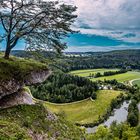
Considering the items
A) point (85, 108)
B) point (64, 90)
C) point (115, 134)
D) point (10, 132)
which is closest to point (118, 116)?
point (85, 108)

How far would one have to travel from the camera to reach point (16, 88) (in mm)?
26078

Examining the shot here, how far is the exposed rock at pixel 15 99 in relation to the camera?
26.2 m

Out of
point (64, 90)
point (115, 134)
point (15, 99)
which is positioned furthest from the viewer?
point (64, 90)

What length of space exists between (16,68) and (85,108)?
111 meters

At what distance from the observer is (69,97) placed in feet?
474

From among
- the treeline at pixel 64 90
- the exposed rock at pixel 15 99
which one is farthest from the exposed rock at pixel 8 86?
the treeline at pixel 64 90

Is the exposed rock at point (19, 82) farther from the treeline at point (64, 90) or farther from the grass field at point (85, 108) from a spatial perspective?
the treeline at point (64, 90)

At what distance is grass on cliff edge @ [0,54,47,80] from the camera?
1013 inches

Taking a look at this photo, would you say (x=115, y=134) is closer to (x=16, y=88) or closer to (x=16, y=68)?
(x=16, y=68)

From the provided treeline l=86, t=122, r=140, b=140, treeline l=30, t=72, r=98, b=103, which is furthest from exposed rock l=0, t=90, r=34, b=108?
treeline l=30, t=72, r=98, b=103

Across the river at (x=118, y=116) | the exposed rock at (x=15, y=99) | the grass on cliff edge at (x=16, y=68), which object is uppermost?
the grass on cliff edge at (x=16, y=68)

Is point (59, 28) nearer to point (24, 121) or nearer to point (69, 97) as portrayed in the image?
point (24, 121)

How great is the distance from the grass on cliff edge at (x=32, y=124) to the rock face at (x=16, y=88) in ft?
2.46

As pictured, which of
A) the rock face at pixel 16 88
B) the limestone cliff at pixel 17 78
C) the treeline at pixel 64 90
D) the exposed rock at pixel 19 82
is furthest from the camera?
the treeline at pixel 64 90
